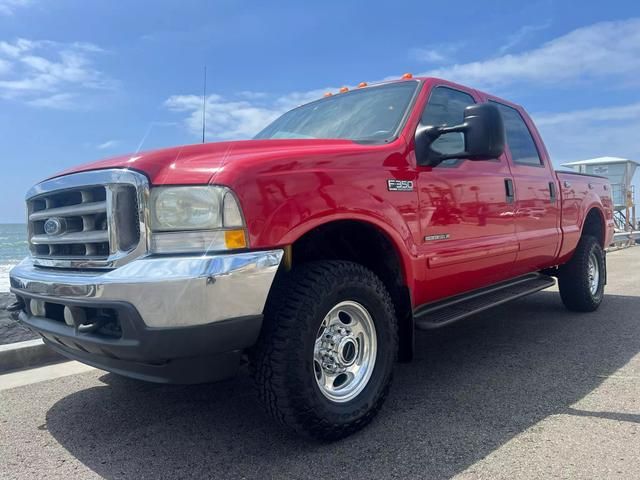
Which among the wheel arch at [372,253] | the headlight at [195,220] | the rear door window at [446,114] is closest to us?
the headlight at [195,220]

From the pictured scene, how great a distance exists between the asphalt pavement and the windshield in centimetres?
171

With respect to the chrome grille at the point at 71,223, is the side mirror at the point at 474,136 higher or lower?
higher

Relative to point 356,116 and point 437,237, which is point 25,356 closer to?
point 356,116

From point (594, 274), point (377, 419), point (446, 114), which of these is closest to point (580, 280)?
point (594, 274)

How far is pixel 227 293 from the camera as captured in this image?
221cm

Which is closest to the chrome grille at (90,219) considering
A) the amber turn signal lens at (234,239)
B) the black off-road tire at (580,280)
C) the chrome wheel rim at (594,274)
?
the amber turn signal lens at (234,239)

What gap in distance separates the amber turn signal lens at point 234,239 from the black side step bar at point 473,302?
1453mm

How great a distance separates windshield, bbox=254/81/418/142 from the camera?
11.3ft

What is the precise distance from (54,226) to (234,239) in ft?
3.68

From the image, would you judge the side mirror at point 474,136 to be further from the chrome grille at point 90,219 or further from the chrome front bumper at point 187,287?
the chrome grille at point 90,219

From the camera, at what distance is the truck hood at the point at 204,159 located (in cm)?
233

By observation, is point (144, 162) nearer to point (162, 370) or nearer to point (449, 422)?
point (162, 370)

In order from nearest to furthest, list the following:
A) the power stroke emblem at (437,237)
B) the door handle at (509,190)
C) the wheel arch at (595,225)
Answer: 1. the power stroke emblem at (437,237)
2. the door handle at (509,190)
3. the wheel arch at (595,225)

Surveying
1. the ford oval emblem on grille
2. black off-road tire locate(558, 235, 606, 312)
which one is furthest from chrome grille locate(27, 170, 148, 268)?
black off-road tire locate(558, 235, 606, 312)
